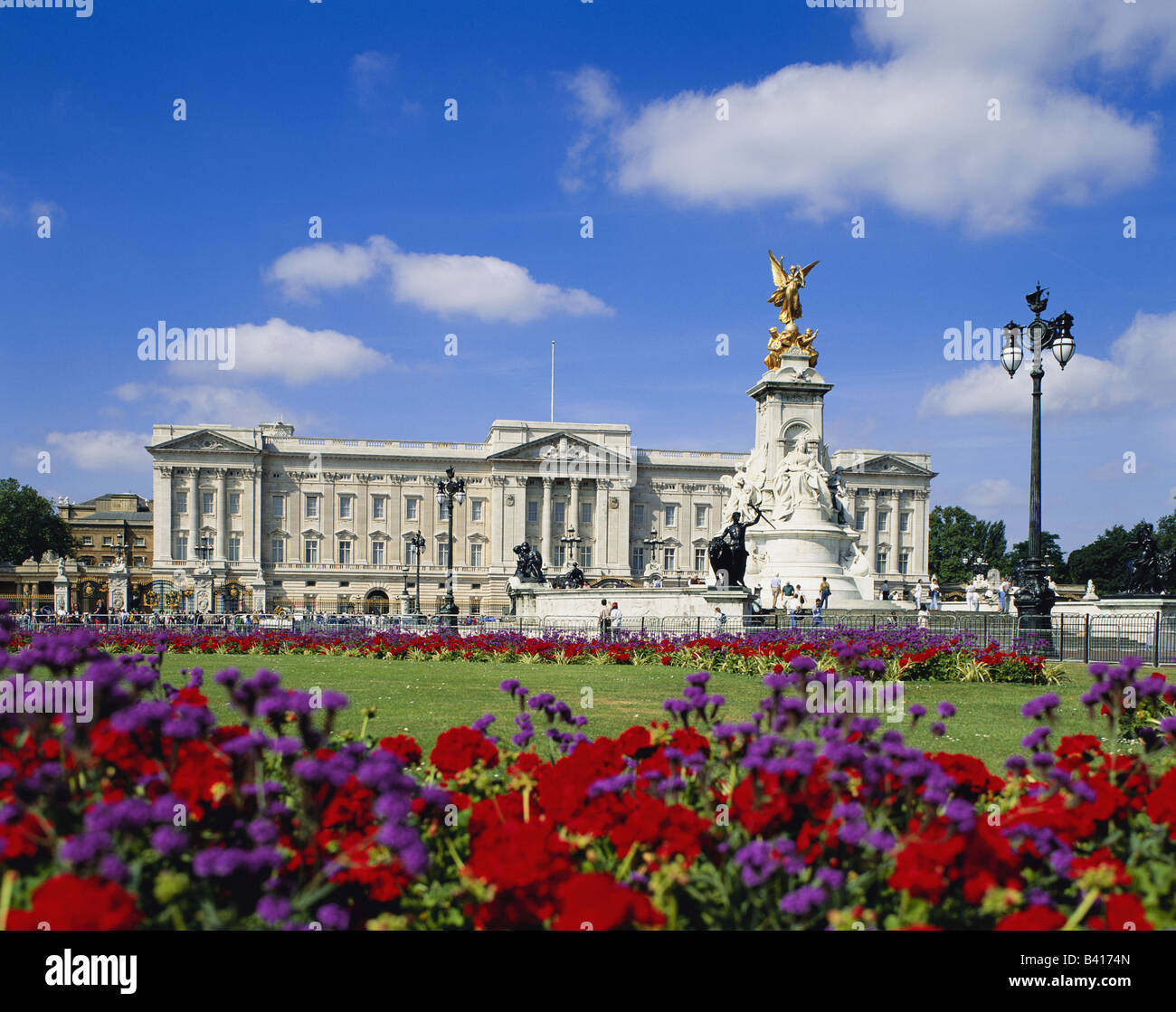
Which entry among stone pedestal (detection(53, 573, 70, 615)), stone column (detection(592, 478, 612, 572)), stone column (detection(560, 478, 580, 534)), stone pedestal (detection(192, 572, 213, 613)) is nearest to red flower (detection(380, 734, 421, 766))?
stone pedestal (detection(53, 573, 70, 615))

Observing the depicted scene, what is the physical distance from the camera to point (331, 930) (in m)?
2.78

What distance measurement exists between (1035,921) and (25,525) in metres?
109

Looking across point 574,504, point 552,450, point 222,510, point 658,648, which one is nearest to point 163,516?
point 222,510

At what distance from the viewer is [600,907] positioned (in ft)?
8.39

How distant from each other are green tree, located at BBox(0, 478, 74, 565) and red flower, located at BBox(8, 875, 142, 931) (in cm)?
10594

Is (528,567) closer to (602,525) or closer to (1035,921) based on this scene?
(1035,921)

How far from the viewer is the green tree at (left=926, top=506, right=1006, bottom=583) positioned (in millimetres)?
111500

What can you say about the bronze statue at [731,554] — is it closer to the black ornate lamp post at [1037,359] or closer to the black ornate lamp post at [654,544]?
the black ornate lamp post at [1037,359]

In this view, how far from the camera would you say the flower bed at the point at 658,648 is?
54.8ft

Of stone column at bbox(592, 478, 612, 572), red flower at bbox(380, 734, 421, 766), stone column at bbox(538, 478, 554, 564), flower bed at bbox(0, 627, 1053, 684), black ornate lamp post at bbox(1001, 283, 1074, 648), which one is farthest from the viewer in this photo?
stone column at bbox(592, 478, 612, 572)

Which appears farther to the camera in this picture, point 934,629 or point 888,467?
point 888,467

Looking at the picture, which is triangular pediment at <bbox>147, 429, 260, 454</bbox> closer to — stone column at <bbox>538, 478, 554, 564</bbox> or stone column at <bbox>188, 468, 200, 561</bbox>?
stone column at <bbox>188, 468, 200, 561</bbox>
